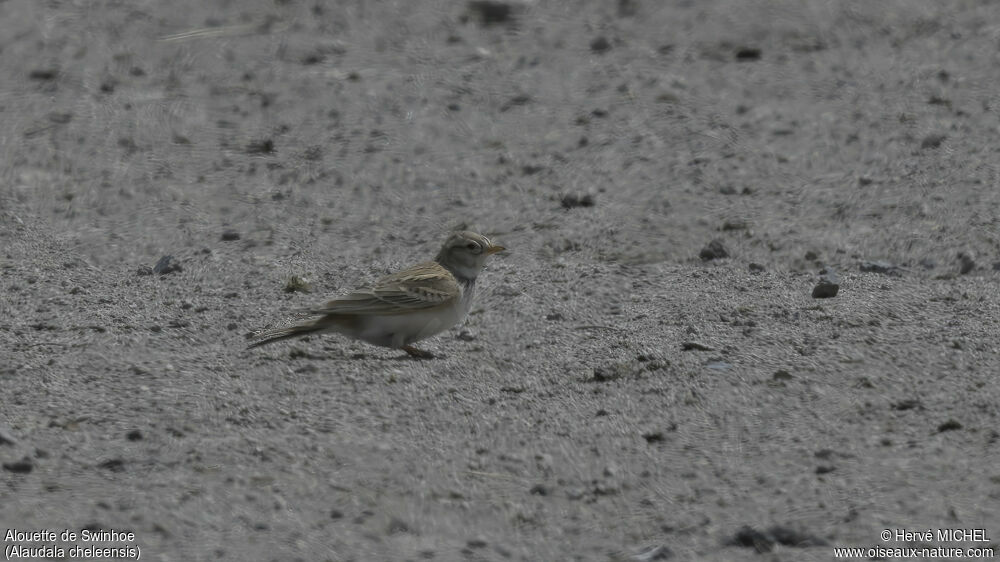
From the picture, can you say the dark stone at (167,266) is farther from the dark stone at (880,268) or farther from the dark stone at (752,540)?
the dark stone at (752,540)

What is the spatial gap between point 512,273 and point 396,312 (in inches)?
61.1

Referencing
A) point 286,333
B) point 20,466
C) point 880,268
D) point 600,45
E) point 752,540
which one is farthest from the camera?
point 600,45

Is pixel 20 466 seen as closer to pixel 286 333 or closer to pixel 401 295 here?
pixel 286 333

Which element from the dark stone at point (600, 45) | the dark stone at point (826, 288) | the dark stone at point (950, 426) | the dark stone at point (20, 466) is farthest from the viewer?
the dark stone at point (600, 45)

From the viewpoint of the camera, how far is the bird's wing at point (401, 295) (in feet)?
25.7

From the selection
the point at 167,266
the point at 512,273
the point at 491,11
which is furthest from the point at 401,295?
the point at 491,11

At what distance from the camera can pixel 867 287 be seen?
8594 mm

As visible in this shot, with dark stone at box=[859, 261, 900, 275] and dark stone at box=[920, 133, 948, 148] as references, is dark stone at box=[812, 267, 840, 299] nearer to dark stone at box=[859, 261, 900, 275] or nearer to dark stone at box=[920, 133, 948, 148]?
dark stone at box=[859, 261, 900, 275]

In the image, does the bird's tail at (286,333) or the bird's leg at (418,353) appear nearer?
the bird's tail at (286,333)

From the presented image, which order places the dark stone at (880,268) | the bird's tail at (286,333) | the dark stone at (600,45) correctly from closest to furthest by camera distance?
1. the bird's tail at (286,333)
2. the dark stone at (880,268)
3. the dark stone at (600,45)

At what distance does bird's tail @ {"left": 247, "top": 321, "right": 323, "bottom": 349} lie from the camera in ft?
25.2

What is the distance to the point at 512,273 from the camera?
924cm

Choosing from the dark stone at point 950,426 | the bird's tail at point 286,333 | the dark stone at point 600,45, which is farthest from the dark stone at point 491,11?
the dark stone at point 950,426

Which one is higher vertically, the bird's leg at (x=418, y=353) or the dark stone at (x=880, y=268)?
the dark stone at (x=880, y=268)
